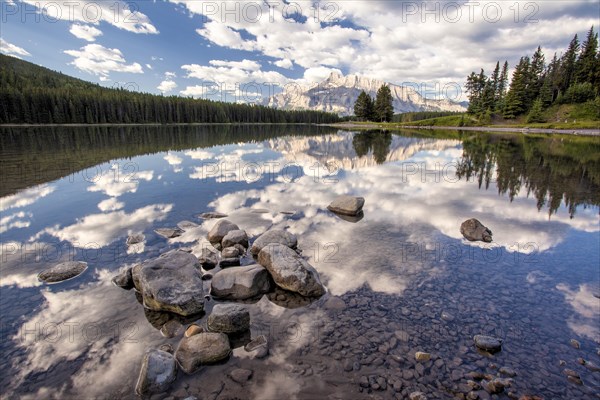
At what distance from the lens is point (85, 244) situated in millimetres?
13375

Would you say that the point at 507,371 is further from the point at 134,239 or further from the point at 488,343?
the point at 134,239

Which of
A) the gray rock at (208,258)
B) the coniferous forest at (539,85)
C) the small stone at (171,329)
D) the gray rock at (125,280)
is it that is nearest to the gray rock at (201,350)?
the small stone at (171,329)

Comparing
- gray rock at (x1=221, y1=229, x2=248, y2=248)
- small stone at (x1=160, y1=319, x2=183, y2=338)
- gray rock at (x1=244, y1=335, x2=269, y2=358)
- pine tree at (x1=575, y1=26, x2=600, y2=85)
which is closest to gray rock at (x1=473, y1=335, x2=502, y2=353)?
gray rock at (x1=244, y1=335, x2=269, y2=358)

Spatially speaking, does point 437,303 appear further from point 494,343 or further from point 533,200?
point 533,200

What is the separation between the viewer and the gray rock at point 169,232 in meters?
14.4

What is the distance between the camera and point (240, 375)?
6734mm

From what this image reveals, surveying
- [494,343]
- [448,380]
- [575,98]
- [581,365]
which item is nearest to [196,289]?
[448,380]

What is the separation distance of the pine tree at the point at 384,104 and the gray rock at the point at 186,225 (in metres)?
156

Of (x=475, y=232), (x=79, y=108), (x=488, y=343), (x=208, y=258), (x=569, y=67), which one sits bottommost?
(x=488, y=343)

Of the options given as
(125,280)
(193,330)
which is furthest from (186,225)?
(193,330)

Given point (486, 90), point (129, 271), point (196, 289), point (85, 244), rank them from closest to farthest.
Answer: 1. point (196, 289)
2. point (129, 271)
3. point (85, 244)
4. point (486, 90)

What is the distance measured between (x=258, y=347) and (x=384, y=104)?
16831 cm

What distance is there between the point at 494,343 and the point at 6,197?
26796 mm

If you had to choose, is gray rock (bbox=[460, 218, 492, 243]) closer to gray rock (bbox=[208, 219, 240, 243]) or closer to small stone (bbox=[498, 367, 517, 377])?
small stone (bbox=[498, 367, 517, 377])
